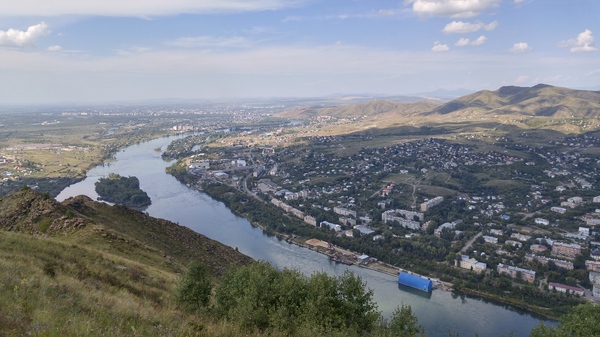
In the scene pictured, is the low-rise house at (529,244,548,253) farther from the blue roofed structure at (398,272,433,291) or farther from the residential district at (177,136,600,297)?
the blue roofed structure at (398,272,433,291)

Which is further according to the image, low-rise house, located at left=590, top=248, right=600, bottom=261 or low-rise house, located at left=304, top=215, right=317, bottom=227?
low-rise house, located at left=304, top=215, right=317, bottom=227

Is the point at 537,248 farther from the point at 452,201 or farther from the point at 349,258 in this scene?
the point at 349,258

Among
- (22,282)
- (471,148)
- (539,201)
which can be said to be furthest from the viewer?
(471,148)

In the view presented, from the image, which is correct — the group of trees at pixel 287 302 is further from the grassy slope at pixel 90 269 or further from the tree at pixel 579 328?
the tree at pixel 579 328

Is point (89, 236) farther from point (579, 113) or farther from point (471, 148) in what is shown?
point (579, 113)

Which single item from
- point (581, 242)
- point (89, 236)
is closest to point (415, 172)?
point (581, 242)

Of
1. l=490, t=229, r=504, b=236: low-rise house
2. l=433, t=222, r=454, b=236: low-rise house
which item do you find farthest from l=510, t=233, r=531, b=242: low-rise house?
l=433, t=222, r=454, b=236: low-rise house
